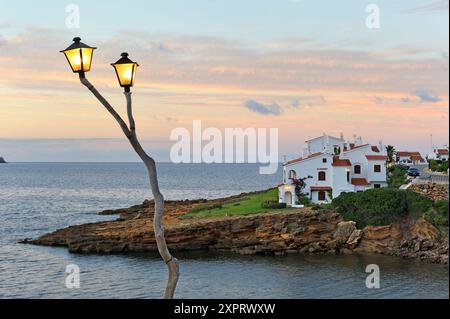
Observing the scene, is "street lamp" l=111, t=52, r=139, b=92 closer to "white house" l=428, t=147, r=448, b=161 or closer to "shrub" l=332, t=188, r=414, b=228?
"shrub" l=332, t=188, r=414, b=228

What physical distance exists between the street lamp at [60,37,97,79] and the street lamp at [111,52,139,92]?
0.89 feet

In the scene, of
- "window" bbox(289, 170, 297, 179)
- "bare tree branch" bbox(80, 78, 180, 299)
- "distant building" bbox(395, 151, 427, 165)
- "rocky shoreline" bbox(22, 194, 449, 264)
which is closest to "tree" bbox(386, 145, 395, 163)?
"distant building" bbox(395, 151, 427, 165)

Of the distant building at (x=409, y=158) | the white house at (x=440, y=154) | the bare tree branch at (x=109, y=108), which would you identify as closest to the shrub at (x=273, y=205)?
the white house at (x=440, y=154)

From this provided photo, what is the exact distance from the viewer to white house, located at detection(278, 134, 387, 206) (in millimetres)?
46125

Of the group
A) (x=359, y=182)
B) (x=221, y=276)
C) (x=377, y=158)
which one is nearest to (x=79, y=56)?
(x=221, y=276)

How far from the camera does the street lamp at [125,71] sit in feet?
19.2

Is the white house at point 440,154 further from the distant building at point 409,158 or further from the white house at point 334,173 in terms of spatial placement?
the white house at point 334,173

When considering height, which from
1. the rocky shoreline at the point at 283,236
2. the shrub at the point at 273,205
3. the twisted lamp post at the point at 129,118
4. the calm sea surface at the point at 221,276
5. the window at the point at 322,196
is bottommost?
the calm sea surface at the point at 221,276

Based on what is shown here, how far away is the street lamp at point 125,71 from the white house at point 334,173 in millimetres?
39340

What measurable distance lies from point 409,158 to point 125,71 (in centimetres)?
7184

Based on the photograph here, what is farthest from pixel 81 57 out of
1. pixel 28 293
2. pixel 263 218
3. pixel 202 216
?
pixel 202 216

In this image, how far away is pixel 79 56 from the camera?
227 inches

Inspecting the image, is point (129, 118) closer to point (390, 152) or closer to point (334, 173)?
point (334, 173)

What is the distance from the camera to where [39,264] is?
127 ft
